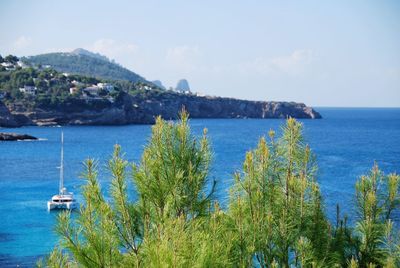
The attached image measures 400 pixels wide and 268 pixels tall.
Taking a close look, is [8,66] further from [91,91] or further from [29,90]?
[91,91]

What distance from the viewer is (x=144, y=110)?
104688 mm

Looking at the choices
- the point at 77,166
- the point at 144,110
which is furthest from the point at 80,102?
the point at 77,166

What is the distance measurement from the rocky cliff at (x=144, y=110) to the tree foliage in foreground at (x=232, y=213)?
59403 millimetres

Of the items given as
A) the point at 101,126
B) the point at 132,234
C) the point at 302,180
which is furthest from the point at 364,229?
the point at 101,126

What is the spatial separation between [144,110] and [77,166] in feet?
186

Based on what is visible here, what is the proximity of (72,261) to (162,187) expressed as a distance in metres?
1.43

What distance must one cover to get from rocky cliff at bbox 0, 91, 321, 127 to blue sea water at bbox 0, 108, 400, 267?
11.4 ft

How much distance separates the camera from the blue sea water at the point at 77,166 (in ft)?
83.6

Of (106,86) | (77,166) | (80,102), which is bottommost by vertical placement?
(77,166)

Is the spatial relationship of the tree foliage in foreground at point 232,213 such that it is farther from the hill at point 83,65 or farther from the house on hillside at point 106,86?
the hill at point 83,65

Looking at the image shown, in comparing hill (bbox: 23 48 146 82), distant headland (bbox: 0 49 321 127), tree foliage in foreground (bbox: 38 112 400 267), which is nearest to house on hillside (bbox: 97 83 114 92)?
distant headland (bbox: 0 49 321 127)

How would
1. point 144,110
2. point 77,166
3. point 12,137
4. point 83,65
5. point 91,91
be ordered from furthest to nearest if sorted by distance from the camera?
point 83,65, point 144,110, point 91,91, point 12,137, point 77,166

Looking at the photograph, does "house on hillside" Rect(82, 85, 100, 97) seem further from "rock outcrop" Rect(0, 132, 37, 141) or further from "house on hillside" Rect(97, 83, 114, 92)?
"rock outcrop" Rect(0, 132, 37, 141)

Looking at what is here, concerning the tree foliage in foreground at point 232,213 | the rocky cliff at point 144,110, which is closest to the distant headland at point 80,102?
the rocky cliff at point 144,110
